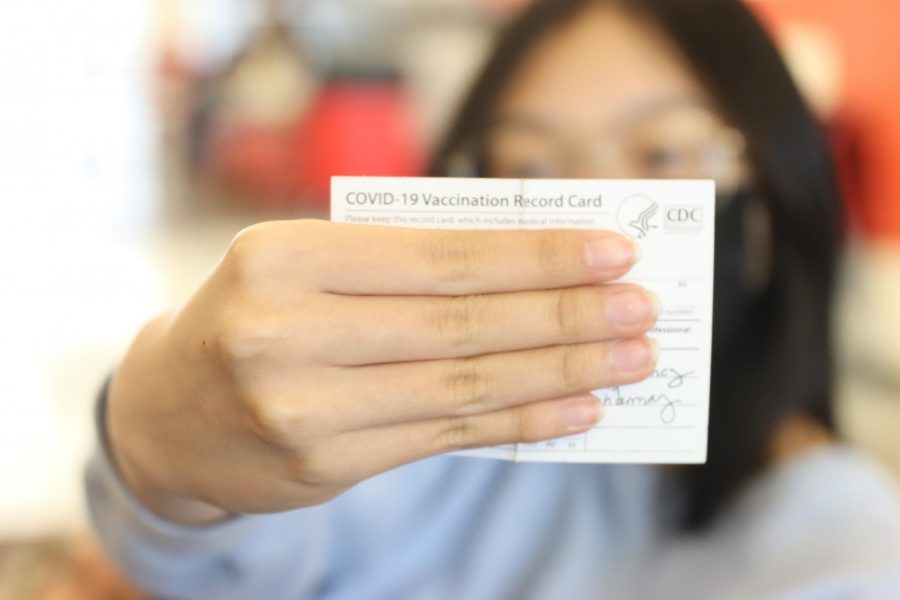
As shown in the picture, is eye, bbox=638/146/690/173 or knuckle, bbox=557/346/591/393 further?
eye, bbox=638/146/690/173

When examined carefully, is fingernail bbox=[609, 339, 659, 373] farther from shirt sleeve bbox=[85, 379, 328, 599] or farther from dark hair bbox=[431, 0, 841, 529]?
dark hair bbox=[431, 0, 841, 529]

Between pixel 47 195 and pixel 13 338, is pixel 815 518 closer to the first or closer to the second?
pixel 13 338

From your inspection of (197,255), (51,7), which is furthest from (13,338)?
(51,7)

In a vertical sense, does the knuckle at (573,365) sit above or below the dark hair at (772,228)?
below

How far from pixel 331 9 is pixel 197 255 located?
265cm

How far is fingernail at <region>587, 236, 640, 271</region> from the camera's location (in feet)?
1.34

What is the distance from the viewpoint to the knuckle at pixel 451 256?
411 mm

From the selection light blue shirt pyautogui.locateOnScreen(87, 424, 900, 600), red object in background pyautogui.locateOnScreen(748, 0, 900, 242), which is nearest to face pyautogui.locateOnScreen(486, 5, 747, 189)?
light blue shirt pyautogui.locateOnScreen(87, 424, 900, 600)

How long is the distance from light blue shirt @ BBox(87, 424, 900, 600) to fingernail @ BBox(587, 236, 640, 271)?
0.31m

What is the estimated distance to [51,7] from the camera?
5.17m

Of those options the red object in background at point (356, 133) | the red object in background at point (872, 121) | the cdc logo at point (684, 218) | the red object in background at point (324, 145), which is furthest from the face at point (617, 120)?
the red object in background at point (356, 133)

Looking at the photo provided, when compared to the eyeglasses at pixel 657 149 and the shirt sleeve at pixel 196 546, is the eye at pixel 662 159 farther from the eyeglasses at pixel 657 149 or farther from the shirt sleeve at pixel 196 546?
the shirt sleeve at pixel 196 546

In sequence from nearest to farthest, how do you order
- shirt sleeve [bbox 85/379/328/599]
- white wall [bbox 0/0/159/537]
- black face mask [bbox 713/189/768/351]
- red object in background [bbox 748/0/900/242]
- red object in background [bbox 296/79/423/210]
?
shirt sleeve [bbox 85/379/328/599] < black face mask [bbox 713/189/768/351] < white wall [bbox 0/0/159/537] < red object in background [bbox 748/0/900/242] < red object in background [bbox 296/79/423/210]

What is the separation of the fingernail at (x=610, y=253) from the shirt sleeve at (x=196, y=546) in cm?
29
